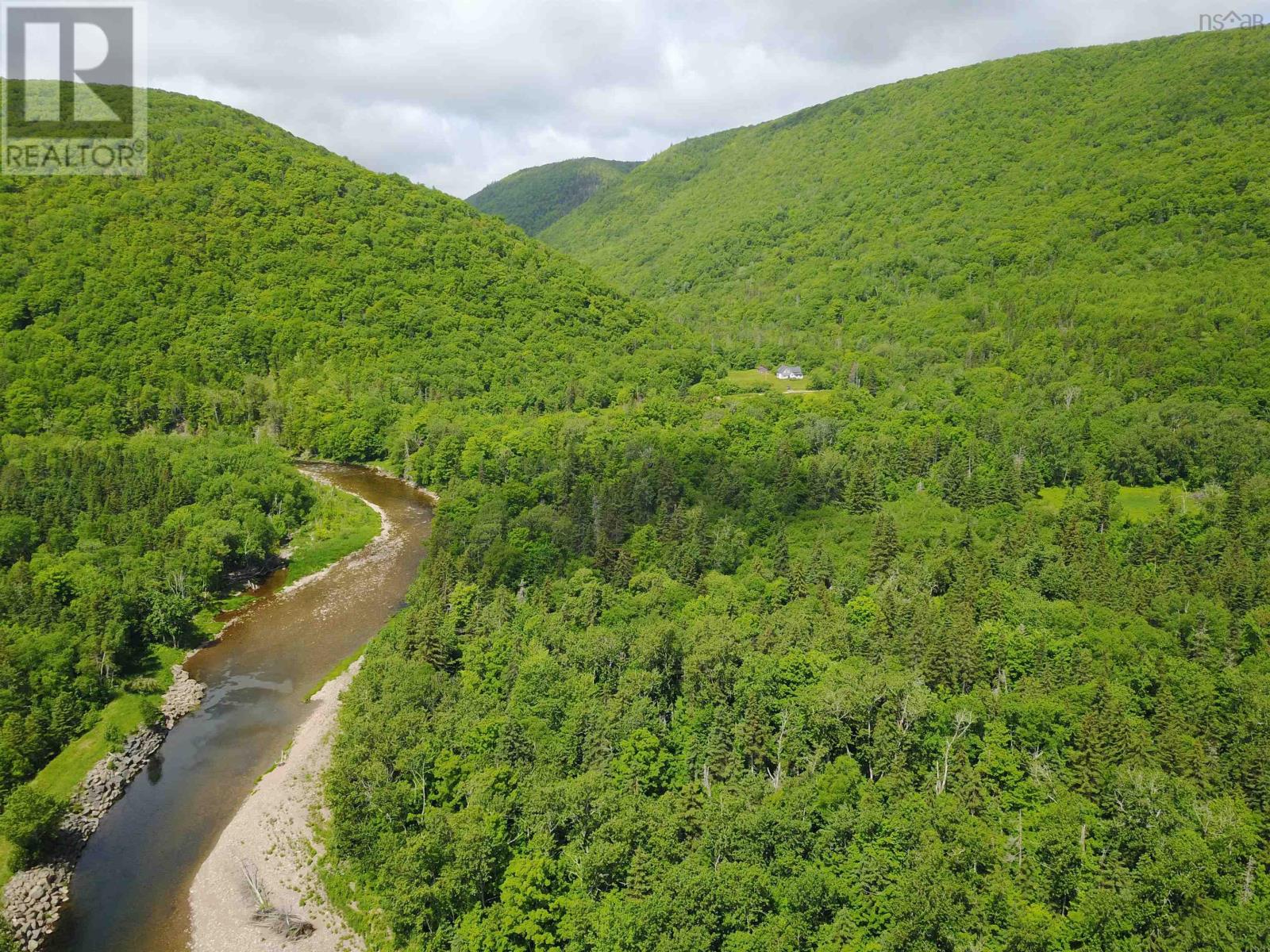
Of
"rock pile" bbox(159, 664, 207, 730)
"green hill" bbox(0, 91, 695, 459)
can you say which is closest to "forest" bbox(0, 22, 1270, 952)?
"green hill" bbox(0, 91, 695, 459)

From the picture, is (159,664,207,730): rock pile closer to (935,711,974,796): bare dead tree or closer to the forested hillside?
the forested hillside

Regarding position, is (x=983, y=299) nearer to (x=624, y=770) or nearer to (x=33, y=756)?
(x=624, y=770)

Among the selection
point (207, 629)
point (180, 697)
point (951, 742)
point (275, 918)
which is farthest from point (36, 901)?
point (951, 742)

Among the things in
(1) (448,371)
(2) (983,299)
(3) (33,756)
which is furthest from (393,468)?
→ (2) (983,299)

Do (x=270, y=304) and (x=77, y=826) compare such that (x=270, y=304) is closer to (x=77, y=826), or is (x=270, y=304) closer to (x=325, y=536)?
(x=325, y=536)

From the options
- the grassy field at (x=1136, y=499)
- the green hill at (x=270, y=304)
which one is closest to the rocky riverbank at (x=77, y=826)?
the green hill at (x=270, y=304)

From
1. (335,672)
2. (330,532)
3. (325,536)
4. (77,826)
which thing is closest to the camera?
(77,826)
